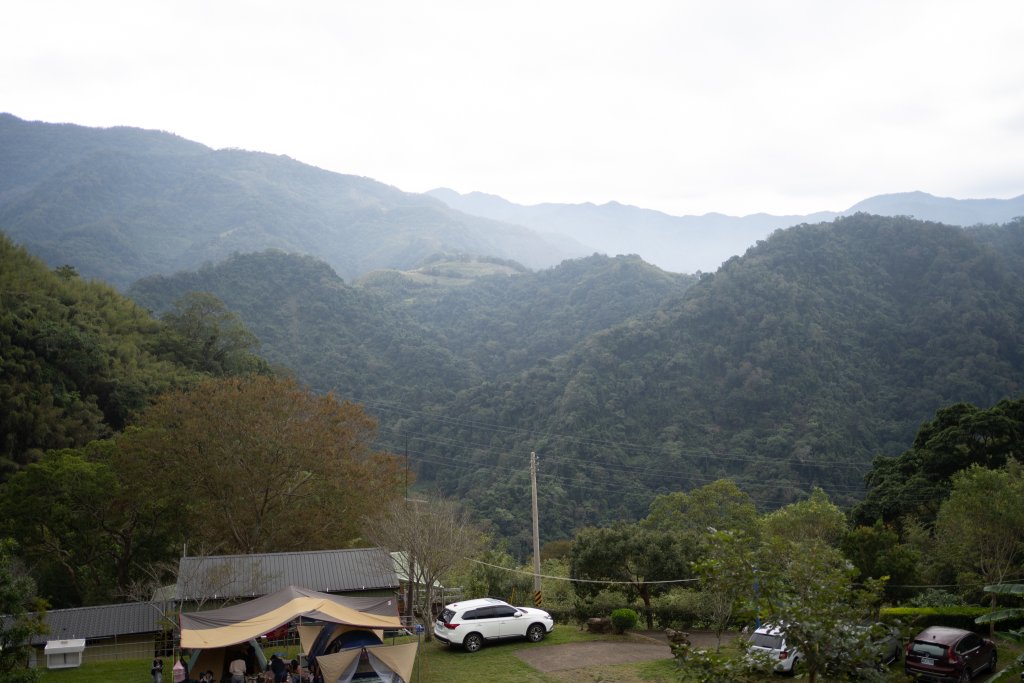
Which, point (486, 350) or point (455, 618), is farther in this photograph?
point (486, 350)

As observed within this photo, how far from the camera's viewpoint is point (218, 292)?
117188mm

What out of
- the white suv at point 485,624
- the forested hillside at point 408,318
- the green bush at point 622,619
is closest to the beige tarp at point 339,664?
the white suv at point 485,624

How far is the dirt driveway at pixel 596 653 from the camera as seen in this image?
17.4m

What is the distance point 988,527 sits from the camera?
22.0m

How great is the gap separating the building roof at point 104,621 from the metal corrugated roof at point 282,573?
2.71 m

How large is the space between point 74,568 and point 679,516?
28.6 m

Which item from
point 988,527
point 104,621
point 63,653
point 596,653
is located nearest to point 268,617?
point 596,653

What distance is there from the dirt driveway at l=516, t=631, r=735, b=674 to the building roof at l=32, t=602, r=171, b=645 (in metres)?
12.6

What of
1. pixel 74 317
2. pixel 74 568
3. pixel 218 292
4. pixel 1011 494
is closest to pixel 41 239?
pixel 218 292

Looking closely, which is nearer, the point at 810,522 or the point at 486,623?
the point at 486,623

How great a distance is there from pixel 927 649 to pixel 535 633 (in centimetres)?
920

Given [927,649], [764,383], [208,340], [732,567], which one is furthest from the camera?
[764,383]

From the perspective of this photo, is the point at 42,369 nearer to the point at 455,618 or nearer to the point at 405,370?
the point at 455,618

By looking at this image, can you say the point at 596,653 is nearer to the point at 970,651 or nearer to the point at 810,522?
the point at 970,651
